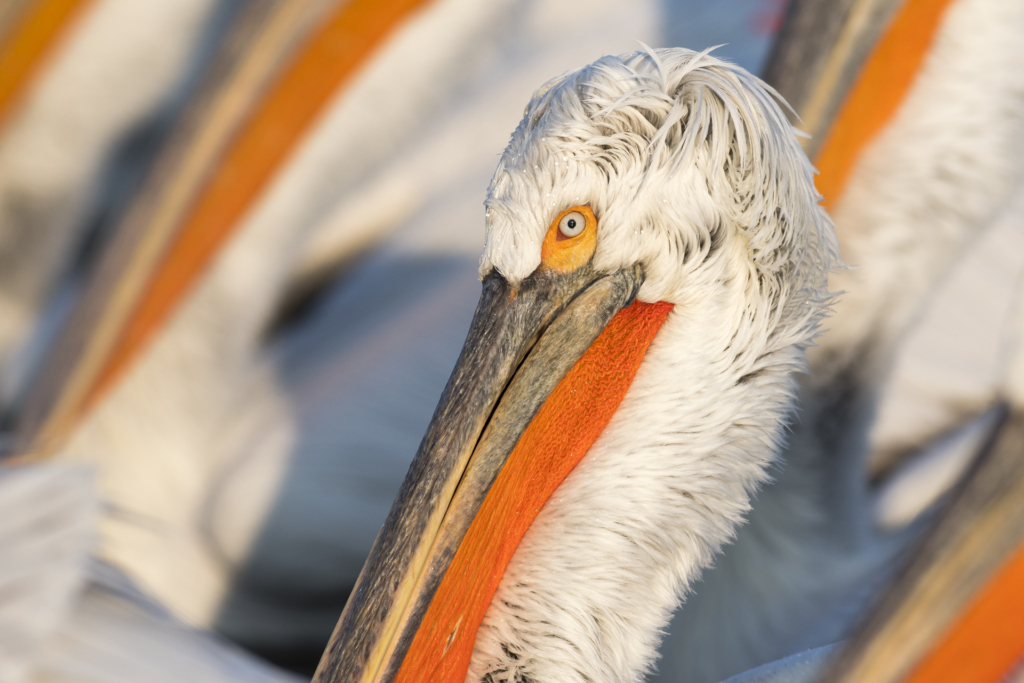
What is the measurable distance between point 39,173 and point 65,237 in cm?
14

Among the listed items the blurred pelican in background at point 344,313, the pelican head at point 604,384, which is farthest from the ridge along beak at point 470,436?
the blurred pelican in background at point 344,313

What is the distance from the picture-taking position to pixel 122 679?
1.06 m

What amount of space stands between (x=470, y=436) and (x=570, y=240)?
0.57 ft

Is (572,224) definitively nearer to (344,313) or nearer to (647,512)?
(647,512)

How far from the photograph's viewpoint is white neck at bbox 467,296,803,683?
2.49ft

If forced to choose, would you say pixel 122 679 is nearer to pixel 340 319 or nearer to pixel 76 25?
pixel 340 319

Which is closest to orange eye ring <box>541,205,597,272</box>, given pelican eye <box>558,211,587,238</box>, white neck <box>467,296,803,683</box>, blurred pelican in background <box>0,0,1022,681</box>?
pelican eye <box>558,211,587,238</box>

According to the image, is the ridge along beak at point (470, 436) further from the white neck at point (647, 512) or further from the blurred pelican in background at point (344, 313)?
the blurred pelican in background at point (344, 313)

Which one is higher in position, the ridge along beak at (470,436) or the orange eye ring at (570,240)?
the orange eye ring at (570,240)

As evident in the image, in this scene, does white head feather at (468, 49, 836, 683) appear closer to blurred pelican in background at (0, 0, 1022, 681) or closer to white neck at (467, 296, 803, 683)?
white neck at (467, 296, 803, 683)

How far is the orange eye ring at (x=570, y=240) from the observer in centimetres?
70

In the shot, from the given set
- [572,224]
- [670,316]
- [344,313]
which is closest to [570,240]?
A: [572,224]

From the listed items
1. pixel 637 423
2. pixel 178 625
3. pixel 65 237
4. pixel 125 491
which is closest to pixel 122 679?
pixel 178 625

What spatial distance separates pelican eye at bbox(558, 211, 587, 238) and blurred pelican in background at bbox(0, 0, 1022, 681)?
1.74 ft
